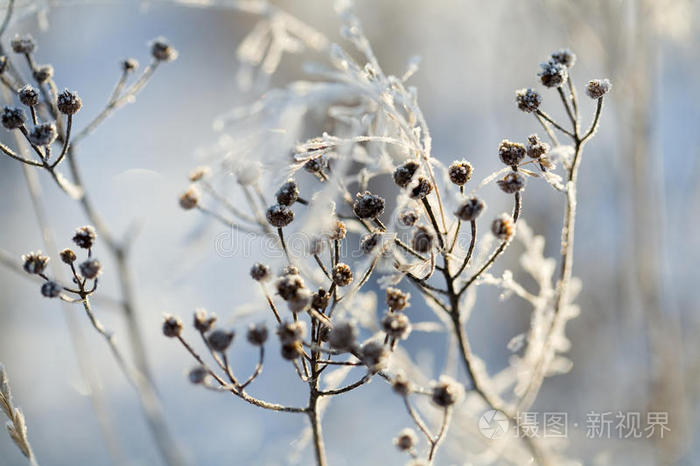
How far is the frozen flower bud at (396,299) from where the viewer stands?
1.65 ft

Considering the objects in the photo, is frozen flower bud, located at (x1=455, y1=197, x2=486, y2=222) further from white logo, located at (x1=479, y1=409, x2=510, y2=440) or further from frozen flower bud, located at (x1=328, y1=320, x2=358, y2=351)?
white logo, located at (x1=479, y1=409, x2=510, y2=440)

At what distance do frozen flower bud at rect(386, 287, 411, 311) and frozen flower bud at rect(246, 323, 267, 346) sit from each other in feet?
0.37

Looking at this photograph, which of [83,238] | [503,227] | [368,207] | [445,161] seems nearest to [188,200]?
[83,238]

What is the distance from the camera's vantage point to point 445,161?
215 centimetres

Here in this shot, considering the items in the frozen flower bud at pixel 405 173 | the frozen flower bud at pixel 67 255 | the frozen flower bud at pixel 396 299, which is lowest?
the frozen flower bud at pixel 396 299

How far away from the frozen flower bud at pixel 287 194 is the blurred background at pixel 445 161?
0.14 meters

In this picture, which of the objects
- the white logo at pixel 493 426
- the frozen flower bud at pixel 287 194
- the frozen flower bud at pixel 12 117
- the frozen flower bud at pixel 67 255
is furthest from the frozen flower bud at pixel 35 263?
the white logo at pixel 493 426

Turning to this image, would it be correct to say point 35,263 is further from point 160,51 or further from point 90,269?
point 160,51

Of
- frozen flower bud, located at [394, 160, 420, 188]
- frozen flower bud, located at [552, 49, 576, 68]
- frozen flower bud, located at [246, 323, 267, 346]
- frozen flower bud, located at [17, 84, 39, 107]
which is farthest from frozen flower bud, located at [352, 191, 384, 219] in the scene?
frozen flower bud, located at [17, 84, 39, 107]

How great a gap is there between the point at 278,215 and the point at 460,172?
0.53ft

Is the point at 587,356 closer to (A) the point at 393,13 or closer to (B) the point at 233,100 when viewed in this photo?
(A) the point at 393,13

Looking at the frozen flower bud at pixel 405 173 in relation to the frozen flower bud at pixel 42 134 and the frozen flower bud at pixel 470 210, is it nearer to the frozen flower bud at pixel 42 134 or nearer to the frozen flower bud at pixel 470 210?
the frozen flower bud at pixel 470 210

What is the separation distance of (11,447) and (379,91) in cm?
169

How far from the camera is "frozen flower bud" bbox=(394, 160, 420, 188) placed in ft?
1.56
